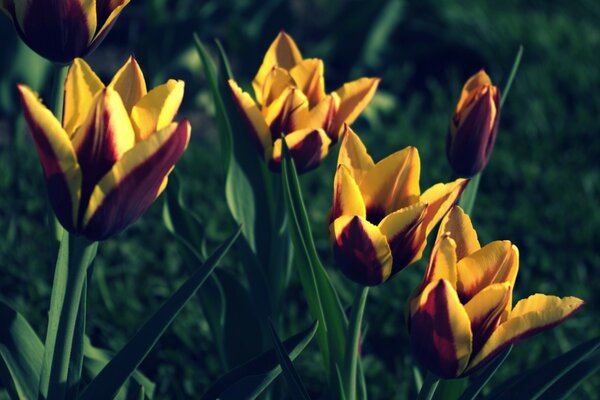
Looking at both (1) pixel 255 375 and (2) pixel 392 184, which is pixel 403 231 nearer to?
(2) pixel 392 184

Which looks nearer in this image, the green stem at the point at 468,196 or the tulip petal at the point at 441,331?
the tulip petal at the point at 441,331

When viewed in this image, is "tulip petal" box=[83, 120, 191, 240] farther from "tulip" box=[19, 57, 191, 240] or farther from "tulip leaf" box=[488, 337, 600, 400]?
"tulip leaf" box=[488, 337, 600, 400]

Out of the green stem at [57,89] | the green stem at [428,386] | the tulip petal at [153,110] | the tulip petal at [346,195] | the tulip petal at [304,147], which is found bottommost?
the green stem at [428,386]

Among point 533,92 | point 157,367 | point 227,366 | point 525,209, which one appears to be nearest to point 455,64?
point 533,92

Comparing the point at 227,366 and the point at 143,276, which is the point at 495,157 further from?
the point at 227,366

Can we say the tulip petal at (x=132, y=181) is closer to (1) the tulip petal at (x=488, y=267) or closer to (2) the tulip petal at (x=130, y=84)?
(2) the tulip petal at (x=130, y=84)

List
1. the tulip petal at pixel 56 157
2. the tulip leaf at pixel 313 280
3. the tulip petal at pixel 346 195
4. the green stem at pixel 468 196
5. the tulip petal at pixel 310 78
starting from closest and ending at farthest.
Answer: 1. the tulip petal at pixel 56 157
2. the tulip petal at pixel 346 195
3. the tulip leaf at pixel 313 280
4. the tulip petal at pixel 310 78
5. the green stem at pixel 468 196

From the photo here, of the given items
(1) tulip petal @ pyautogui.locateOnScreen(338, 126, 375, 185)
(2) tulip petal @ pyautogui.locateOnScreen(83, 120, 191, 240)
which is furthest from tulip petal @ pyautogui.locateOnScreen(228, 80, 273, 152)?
(2) tulip petal @ pyautogui.locateOnScreen(83, 120, 191, 240)

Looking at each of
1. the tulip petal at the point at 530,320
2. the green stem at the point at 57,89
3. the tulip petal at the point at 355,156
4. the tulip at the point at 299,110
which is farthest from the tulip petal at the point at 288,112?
the tulip petal at the point at 530,320

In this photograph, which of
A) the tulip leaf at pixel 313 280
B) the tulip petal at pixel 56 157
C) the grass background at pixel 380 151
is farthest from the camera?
the grass background at pixel 380 151
